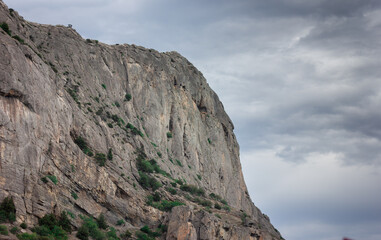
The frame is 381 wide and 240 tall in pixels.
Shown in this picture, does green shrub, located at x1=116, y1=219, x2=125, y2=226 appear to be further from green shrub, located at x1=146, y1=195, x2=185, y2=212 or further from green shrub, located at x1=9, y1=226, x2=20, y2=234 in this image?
green shrub, located at x1=9, y1=226, x2=20, y2=234

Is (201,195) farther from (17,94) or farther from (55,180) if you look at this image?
(17,94)

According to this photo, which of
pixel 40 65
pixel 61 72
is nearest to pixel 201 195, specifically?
pixel 61 72

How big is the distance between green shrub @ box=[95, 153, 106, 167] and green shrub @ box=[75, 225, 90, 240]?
13653 millimetres

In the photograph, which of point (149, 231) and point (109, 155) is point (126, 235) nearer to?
point (149, 231)

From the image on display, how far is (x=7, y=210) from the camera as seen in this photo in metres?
50.5

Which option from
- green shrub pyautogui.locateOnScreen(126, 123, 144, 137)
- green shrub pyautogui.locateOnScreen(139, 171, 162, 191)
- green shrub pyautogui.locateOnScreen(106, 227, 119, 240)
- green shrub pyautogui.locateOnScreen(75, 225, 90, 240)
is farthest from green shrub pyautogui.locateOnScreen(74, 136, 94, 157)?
green shrub pyautogui.locateOnScreen(126, 123, 144, 137)

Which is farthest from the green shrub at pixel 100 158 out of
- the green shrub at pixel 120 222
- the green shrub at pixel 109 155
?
the green shrub at pixel 120 222

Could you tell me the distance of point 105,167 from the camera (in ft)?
241

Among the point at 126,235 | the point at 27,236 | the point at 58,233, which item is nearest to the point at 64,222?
the point at 58,233

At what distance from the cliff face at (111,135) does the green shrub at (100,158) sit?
5.7 inches

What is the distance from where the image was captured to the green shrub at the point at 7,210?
4981 cm

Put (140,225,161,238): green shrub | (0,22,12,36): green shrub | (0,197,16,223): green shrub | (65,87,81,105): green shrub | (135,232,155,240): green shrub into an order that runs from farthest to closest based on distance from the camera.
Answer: (65,87,81,105): green shrub, (140,225,161,238): green shrub, (135,232,155,240): green shrub, (0,22,12,36): green shrub, (0,197,16,223): green shrub

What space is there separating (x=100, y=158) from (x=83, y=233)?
15882mm

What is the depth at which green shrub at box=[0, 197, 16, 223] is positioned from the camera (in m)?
49.8
